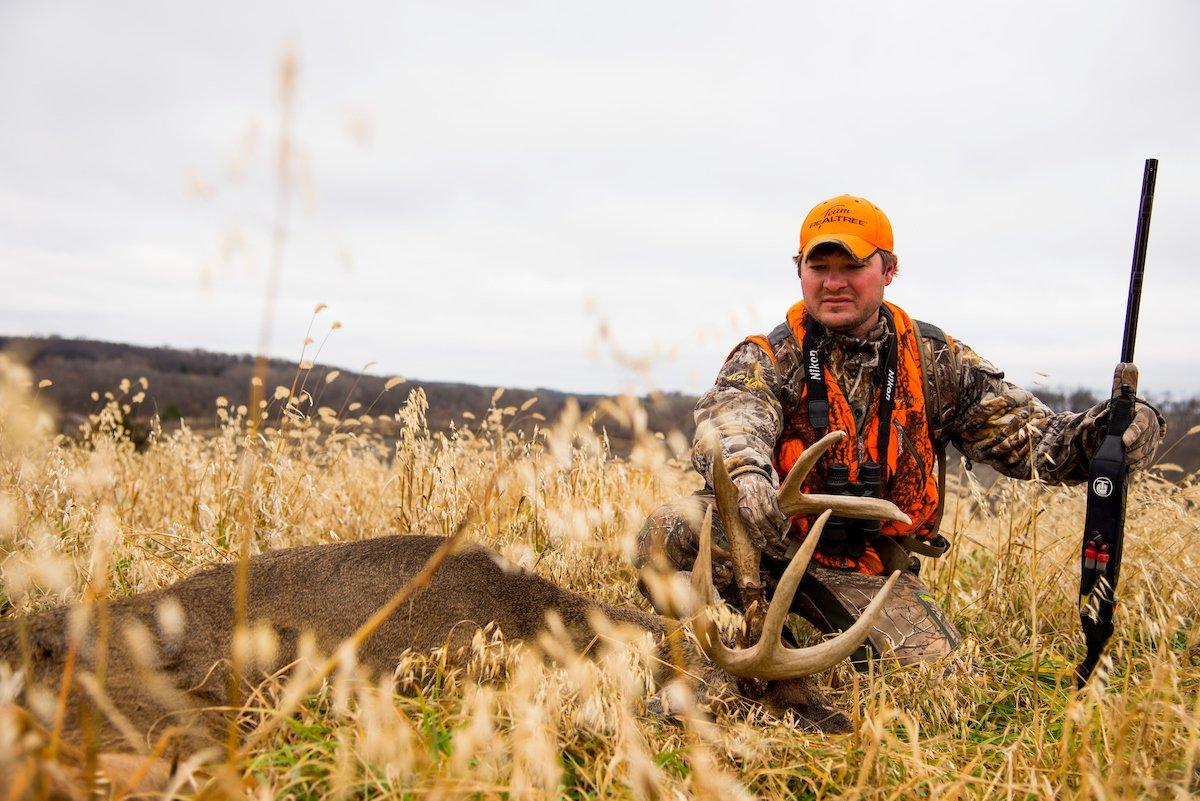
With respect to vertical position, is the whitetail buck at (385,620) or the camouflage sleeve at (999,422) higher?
the camouflage sleeve at (999,422)

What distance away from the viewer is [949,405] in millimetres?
4012

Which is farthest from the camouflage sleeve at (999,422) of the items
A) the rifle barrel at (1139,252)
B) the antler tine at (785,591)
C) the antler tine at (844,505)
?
the antler tine at (785,591)

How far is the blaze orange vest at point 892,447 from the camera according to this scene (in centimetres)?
380

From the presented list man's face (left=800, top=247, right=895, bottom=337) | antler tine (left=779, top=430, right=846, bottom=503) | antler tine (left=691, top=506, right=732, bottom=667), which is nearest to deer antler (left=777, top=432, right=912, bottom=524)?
antler tine (left=779, top=430, right=846, bottom=503)

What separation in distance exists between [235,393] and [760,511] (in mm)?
15539

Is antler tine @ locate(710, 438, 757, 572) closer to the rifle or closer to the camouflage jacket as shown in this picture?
the camouflage jacket

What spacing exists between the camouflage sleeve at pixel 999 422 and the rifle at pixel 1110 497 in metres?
0.46

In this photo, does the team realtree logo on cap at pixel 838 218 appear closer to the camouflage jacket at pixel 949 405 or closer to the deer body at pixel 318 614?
the camouflage jacket at pixel 949 405

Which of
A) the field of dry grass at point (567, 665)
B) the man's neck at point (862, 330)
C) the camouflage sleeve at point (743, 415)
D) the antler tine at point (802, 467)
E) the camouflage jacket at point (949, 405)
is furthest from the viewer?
the man's neck at point (862, 330)

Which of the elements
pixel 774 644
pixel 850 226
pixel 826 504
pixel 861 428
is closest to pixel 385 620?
pixel 774 644

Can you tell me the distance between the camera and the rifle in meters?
2.96

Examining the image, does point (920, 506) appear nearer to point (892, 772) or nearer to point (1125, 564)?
point (1125, 564)

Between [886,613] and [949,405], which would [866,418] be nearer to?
[949,405]

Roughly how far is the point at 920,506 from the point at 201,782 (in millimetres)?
3247
